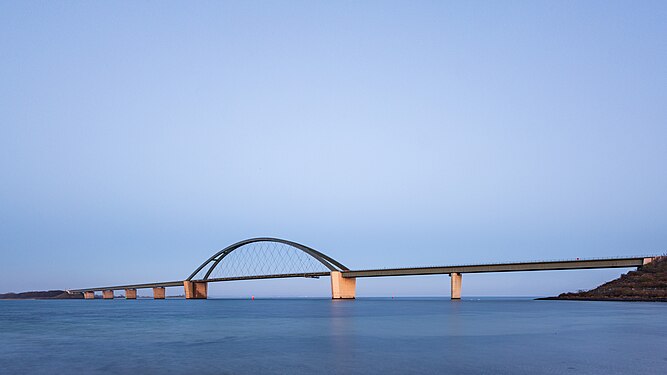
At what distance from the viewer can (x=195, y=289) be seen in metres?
171

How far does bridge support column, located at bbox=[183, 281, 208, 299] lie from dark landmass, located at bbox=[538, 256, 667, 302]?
360ft

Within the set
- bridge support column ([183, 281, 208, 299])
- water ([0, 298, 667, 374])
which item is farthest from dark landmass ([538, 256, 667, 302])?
bridge support column ([183, 281, 208, 299])

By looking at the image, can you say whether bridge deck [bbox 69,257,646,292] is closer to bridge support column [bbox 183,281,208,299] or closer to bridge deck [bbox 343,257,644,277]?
bridge deck [bbox 343,257,644,277]

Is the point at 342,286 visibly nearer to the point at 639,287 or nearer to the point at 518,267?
the point at 518,267

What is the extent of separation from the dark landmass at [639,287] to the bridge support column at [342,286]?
174ft

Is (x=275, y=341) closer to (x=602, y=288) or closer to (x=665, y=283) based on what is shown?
(x=665, y=283)

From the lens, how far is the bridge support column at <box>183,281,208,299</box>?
16950cm

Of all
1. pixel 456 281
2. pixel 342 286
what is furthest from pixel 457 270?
pixel 342 286

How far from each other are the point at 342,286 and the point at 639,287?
210 feet

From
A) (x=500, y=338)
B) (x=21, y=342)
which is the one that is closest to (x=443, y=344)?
(x=500, y=338)

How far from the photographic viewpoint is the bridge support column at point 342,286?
424ft

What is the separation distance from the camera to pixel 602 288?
11931cm

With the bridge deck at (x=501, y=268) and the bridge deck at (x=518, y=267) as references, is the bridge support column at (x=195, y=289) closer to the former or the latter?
the bridge deck at (x=501, y=268)

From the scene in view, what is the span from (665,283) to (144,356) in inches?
3810
